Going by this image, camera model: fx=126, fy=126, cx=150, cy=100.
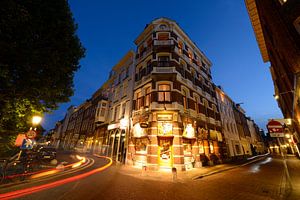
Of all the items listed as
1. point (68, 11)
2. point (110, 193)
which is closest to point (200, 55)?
point (68, 11)

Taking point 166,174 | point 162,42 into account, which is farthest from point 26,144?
point 162,42

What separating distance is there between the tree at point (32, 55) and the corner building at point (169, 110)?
821cm

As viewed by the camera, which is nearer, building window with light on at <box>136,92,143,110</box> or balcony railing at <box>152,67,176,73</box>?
balcony railing at <box>152,67,176,73</box>

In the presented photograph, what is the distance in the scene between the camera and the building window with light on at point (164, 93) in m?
14.1

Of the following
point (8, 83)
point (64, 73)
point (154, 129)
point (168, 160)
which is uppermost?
point (64, 73)

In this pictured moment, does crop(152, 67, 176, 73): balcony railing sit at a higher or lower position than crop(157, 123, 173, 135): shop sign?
higher

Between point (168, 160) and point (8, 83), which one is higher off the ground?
point (8, 83)

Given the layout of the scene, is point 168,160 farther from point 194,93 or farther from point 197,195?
point 194,93

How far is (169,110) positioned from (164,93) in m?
2.20

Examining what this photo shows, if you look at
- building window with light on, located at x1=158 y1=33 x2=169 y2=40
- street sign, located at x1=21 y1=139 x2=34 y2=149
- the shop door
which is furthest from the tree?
building window with light on, located at x1=158 y1=33 x2=169 y2=40

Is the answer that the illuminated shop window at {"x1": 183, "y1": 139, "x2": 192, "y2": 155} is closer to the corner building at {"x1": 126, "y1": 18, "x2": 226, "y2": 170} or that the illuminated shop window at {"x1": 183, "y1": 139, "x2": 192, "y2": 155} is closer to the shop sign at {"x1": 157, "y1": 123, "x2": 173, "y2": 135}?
the corner building at {"x1": 126, "y1": 18, "x2": 226, "y2": 170}

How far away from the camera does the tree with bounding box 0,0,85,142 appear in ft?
20.2

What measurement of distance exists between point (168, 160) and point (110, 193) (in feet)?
24.4

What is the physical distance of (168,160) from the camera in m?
12.1
